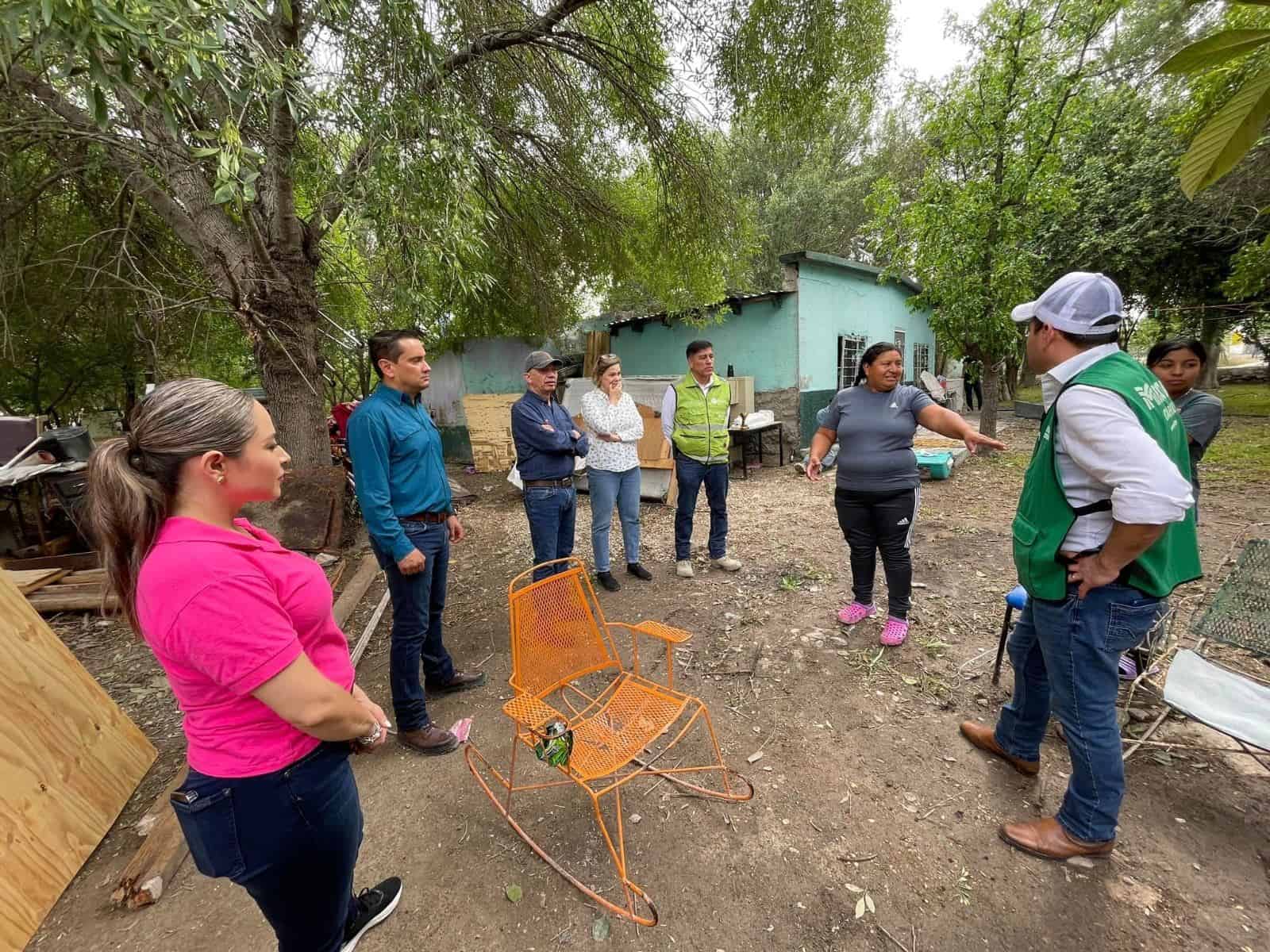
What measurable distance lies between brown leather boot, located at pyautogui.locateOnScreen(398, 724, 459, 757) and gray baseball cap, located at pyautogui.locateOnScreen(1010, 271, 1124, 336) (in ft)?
10.2

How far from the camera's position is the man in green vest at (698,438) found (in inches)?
174

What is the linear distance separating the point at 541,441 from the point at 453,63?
3813mm

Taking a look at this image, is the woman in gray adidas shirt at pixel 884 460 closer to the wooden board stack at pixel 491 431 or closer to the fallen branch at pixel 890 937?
the fallen branch at pixel 890 937

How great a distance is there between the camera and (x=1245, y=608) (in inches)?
94.8

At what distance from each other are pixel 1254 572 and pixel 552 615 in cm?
329

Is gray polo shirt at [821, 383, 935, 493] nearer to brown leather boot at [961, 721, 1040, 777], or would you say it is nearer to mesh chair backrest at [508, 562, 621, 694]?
brown leather boot at [961, 721, 1040, 777]

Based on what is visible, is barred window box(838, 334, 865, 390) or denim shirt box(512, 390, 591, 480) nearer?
denim shirt box(512, 390, 591, 480)

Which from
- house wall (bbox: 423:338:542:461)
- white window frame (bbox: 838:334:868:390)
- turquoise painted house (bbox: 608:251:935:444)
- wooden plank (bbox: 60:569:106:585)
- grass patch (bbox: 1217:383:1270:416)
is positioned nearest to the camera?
wooden plank (bbox: 60:569:106:585)

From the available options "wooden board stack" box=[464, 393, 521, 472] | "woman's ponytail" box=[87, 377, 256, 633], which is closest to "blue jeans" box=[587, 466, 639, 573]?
"woman's ponytail" box=[87, 377, 256, 633]

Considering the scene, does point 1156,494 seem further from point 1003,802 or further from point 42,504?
point 42,504

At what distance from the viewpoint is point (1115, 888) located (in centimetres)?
186

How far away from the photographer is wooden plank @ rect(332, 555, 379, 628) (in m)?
4.20

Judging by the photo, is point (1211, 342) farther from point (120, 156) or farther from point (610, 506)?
point (120, 156)

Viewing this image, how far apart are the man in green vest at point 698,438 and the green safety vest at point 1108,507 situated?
104 inches
